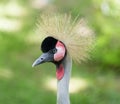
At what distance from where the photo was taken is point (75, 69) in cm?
421


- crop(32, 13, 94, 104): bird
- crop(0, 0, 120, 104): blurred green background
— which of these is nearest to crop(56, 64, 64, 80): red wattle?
crop(32, 13, 94, 104): bird

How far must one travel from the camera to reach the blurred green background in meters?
3.67

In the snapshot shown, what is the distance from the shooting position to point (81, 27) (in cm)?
213

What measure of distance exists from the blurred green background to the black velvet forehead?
4.27ft

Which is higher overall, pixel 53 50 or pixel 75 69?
pixel 75 69

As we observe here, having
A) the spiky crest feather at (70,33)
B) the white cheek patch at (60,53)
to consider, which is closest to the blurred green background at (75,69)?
the spiky crest feather at (70,33)

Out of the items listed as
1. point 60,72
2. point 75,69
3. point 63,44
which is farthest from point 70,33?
point 75,69

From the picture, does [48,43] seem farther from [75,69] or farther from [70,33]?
[75,69]

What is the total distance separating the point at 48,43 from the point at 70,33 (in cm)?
13

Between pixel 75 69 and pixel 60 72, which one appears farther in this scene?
pixel 75 69

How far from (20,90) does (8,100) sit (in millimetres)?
224

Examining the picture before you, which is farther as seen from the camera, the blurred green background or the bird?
the blurred green background

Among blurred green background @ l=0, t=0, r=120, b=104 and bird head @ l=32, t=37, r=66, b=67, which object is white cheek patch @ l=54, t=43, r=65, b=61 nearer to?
bird head @ l=32, t=37, r=66, b=67

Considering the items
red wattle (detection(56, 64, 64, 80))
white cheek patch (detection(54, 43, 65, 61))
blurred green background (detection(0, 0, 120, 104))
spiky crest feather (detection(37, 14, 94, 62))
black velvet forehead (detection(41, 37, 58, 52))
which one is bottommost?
red wattle (detection(56, 64, 64, 80))
